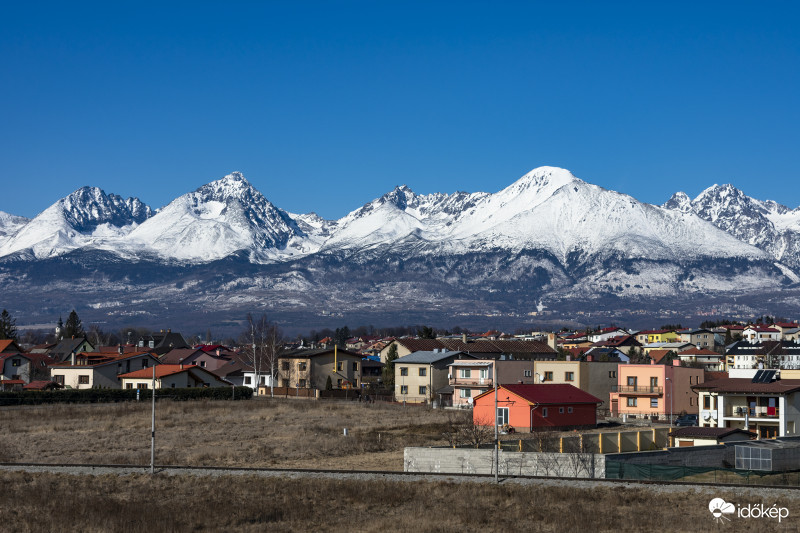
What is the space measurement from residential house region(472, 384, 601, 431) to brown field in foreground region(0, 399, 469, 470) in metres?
3.35

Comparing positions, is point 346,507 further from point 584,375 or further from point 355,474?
point 584,375

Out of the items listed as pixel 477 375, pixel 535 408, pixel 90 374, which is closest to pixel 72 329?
pixel 90 374

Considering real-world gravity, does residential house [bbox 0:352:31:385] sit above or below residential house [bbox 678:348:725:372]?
below

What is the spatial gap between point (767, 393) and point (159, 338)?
146226mm

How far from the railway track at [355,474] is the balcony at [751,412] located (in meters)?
24.5

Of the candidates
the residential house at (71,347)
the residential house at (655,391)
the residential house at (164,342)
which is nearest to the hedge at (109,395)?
the residential house at (655,391)

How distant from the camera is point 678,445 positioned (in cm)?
5609

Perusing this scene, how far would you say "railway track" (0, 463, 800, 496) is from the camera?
1642 inches

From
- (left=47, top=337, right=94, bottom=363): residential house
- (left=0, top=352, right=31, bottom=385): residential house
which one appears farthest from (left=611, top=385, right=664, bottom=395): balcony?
(left=47, top=337, right=94, bottom=363): residential house

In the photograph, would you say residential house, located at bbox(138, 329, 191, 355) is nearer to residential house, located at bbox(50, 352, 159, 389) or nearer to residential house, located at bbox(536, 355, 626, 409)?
residential house, located at bbox(50, 352, 159, 389)

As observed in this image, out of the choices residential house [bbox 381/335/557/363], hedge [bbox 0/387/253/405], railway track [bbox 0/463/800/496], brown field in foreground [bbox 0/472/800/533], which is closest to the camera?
brown field in foreground [bbox 0/472/800/533]

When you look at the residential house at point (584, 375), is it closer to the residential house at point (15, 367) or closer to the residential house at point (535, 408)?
the residential house at point (535, 408)

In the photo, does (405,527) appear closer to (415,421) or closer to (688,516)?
(688,516)

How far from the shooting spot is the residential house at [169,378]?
330 feet
